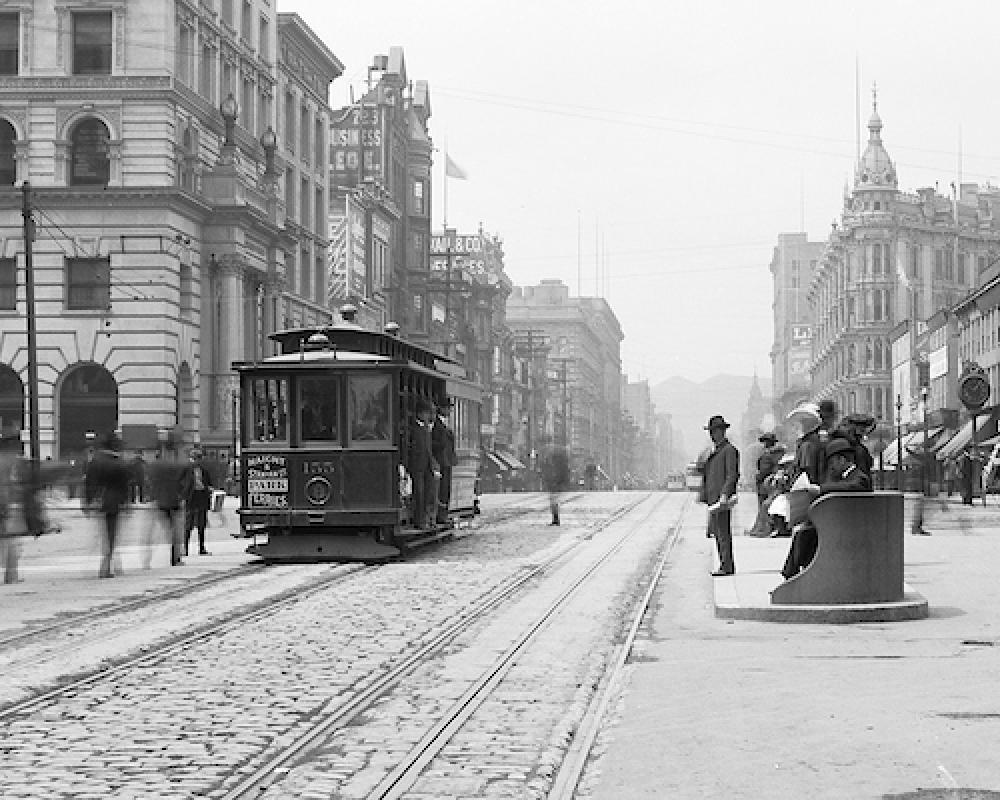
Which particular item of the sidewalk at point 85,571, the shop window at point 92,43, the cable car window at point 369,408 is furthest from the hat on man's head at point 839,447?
the shop window at point 92,43

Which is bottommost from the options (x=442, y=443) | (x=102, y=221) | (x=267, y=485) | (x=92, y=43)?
(x=267, y=485)

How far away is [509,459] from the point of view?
118062 millimetres

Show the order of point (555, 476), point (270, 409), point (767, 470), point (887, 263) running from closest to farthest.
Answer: point (270, 409) < point (767, 470) < point (555, 476) < point (887, 263)

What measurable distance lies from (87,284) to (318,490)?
33575 millimetres

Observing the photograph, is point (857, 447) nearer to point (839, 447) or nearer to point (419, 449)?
point (839, 447)

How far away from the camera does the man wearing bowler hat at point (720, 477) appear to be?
771 inches

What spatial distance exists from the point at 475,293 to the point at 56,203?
60733mm

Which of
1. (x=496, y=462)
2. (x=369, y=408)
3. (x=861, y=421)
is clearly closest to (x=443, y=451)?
(x=369, y=408)

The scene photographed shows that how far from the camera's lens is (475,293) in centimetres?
11512

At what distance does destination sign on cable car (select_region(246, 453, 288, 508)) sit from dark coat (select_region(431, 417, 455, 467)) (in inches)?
151

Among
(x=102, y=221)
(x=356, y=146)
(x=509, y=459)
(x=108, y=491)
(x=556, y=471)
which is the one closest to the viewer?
(x=108, y=491)

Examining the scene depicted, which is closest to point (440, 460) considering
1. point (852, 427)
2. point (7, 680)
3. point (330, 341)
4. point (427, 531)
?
point (427, 531)

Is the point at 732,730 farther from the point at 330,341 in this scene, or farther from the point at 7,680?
the point at 330,341

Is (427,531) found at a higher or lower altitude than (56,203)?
lower
